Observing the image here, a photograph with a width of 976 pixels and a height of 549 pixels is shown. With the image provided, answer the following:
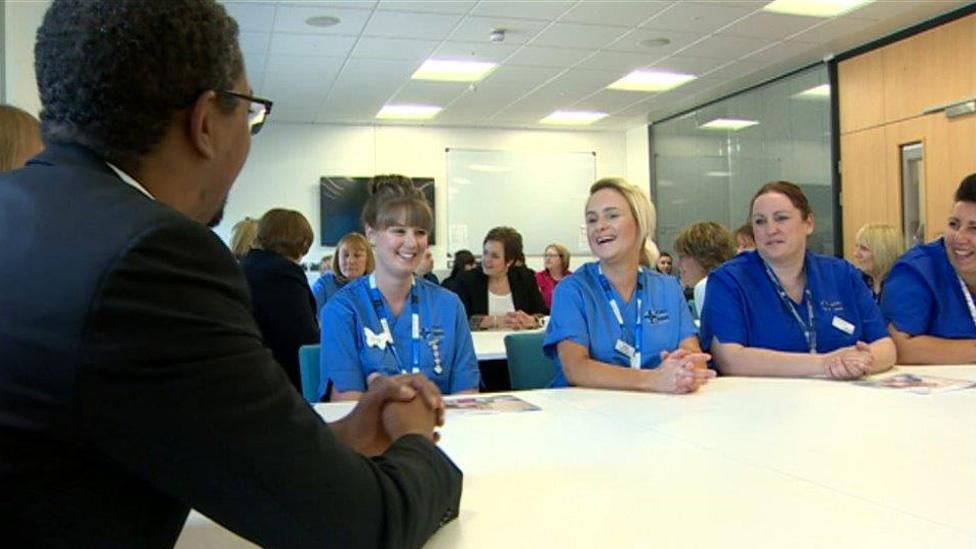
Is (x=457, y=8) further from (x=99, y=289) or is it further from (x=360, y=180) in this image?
(x=99, y=289)

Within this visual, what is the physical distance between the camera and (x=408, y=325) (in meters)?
2.52

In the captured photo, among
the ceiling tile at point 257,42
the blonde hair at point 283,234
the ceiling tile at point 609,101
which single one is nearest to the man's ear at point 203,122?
the blonde hair at point 283,234

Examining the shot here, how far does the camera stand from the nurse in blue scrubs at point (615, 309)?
234 cm

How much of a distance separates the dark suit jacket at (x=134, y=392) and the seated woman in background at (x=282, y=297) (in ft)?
8.87

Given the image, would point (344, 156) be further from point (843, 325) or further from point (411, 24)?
point (843, 325)

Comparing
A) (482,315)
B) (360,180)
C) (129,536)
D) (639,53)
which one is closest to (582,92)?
(639,53)

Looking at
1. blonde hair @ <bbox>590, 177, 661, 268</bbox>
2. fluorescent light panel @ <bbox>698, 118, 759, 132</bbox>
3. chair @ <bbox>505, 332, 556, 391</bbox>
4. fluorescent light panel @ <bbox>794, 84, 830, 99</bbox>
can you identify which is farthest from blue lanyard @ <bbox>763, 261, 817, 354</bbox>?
fluorescent light panel @ <bbox>698, 118, 759, 132</bbox>

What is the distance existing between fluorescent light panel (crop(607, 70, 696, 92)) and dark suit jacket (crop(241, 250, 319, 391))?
5.62 meters

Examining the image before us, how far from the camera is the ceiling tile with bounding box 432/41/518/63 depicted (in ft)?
22.7

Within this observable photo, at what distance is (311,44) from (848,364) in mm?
5633

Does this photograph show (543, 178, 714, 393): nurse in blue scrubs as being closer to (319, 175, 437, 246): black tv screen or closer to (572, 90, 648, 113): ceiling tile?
(572, 90, 648, 113): ceiling tile

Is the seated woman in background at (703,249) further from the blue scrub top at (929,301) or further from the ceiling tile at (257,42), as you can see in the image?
the ceiling tile at (257,42)

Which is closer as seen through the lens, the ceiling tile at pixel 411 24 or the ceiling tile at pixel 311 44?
the ceiling tile at pixel 411 24

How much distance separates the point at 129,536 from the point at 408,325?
181 cm
